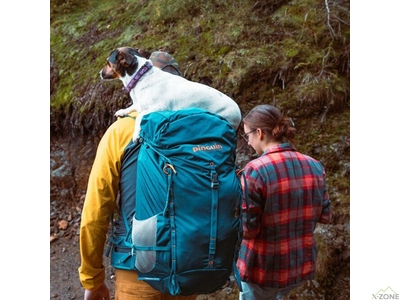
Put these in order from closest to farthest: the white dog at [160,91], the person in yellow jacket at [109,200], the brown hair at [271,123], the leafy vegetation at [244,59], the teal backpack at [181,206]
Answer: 1. the teal backpack at [181,206]
2. the person in yellow jacket at [109,200]
3. the white dog at [160,91]
4. the brown hair at [271,123]
5. the leafy vegetation at [244,59]

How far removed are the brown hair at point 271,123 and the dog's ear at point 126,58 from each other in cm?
86

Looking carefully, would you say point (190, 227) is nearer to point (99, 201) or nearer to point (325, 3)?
point (99, 201)

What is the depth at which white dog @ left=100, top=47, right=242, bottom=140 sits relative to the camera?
→ 1.97m

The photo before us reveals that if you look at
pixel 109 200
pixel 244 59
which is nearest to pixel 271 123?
pixel 109 200

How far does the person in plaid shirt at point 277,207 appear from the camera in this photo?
7.43 ft

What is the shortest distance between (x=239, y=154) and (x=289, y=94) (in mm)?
1014

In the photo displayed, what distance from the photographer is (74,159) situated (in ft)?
19.3

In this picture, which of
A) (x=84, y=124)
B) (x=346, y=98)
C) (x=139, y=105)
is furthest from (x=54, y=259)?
(x=346, y=98)

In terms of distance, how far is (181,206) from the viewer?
1700 mm

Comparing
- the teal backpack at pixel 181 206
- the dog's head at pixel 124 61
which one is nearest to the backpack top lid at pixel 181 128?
the teal backpack at pixel 181 206

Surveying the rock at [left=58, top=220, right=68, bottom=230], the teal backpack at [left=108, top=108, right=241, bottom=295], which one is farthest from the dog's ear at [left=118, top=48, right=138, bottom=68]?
the rock at [left=58, top=220, right=68, bottom=230]

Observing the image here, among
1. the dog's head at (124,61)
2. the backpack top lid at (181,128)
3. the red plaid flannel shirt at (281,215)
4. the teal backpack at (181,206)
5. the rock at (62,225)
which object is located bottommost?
the rock at (62,225)

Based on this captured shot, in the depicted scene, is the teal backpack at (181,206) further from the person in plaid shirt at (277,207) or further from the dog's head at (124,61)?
the dog's head at (124,61)

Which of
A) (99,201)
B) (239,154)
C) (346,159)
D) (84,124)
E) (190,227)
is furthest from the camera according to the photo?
(84,124)
